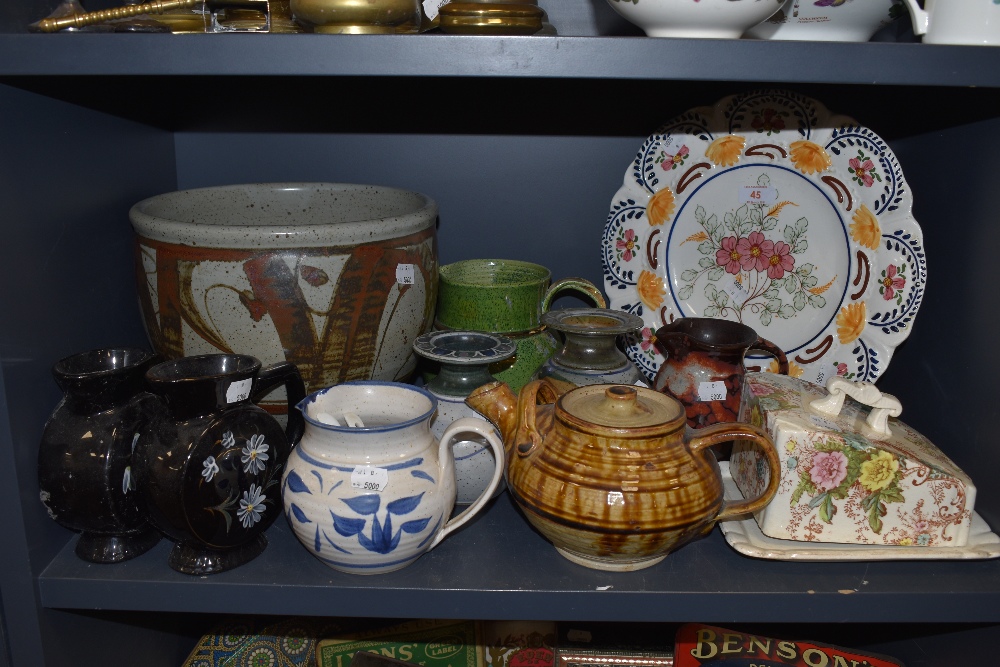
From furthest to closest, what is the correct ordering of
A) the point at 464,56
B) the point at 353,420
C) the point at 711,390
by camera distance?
the point at 711,390, the point at 353,420, the point at 464,56

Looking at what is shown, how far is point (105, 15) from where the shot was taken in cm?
70

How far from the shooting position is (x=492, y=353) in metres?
0.82

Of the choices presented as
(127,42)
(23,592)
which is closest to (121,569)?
(23,592)

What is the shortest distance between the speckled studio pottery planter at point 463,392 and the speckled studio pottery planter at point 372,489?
0.19 ft

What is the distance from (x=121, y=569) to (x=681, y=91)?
864mm

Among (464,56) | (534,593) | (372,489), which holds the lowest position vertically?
(534,593)

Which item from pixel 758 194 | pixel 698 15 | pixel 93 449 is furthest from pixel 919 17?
pixel 93 449

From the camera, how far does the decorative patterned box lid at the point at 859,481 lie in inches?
28.5

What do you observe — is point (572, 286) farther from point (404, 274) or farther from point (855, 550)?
point (855, 550)

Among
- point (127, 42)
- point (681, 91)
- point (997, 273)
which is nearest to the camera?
point (127, 42)

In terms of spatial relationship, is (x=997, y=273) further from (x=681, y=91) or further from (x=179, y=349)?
(x=179, y=349)

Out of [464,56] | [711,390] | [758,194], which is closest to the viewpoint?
[464,56]

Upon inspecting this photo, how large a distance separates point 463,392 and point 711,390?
28 centimetres

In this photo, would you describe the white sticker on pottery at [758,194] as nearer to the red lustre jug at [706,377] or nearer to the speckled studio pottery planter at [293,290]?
the red lustre jug at [706,377]
